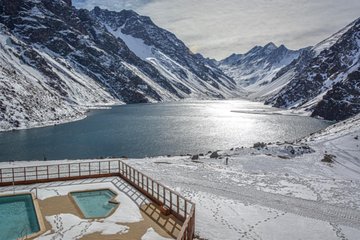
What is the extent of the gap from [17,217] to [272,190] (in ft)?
80.9

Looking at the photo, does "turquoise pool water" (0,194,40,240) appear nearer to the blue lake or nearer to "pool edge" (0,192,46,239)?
"pool edge" (0,192,46,239)

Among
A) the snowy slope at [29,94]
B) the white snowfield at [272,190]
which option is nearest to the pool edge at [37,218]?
the white snowfield at [272,190]

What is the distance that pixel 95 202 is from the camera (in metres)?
28.7

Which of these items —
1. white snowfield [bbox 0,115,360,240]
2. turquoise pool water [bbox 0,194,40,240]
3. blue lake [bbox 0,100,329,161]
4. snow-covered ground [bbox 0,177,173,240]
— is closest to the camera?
snow-covered ground [bbox 0,177,173,240]

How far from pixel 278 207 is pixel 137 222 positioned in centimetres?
1353

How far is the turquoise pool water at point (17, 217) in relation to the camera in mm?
22202

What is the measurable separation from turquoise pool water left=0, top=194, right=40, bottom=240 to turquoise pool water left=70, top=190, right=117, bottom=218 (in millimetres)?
3713

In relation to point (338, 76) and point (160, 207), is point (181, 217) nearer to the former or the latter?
point (160, 207)

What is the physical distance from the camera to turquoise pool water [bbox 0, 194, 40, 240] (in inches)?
874

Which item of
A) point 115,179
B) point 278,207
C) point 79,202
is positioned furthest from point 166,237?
point 115,179

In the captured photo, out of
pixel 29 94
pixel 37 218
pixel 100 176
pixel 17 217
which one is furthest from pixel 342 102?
pixel 17 217

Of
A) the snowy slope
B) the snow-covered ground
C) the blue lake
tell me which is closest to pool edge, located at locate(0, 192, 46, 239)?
the snow-covered ground

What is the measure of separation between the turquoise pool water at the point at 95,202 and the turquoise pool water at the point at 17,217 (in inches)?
146

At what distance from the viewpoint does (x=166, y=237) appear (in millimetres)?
21453
